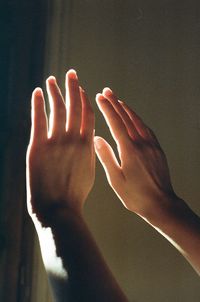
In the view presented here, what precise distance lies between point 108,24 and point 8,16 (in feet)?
0.56

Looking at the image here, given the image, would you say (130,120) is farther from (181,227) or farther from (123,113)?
(181,227)

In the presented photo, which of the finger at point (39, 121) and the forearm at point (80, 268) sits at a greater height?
the finger at point (39, 121)

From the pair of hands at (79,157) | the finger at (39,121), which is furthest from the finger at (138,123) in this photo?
the finger at (39,121)

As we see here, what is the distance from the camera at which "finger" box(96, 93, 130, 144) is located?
0.54 meters

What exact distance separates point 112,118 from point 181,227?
147 millimetres

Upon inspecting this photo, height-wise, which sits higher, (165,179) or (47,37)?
(47,37)

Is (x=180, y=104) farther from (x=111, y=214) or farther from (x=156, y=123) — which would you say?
(x=111, y=214)

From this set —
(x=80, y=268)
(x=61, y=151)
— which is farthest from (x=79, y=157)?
(x=80, y=268)

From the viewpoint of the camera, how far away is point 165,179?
1.94ft

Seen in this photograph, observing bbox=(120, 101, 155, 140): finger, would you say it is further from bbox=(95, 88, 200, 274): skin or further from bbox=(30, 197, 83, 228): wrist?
bbox=(30, 197, 83, 228): wrist

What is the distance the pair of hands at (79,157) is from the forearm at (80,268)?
3 centimetres

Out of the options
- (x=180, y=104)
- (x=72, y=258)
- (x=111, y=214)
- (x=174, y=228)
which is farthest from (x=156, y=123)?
(x=72, y=258)

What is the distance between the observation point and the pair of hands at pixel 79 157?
19.2 inches

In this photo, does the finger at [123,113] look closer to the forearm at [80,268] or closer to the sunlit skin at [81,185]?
the sunlit skin at [81,185]
